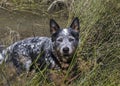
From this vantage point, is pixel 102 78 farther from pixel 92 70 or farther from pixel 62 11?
pixel 62 11

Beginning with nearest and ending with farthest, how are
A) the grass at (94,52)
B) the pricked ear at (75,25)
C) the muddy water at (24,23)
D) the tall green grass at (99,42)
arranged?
the grass at (94,52), the tall green grass at (99,42), the pricked ear at (75,25), the muddy water at (24,23)

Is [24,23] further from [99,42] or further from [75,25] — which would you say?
[75,25]

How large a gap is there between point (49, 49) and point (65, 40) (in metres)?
0.37

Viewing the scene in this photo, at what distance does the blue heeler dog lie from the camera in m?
7.33

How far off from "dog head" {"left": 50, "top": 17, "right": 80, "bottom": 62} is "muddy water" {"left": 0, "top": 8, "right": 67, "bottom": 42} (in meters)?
1.93

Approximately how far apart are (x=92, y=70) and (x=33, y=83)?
741 millimetres

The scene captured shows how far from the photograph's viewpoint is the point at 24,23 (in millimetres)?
10703

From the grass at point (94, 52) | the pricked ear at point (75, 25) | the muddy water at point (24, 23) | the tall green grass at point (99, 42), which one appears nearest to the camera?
the grass at point (94, 52)

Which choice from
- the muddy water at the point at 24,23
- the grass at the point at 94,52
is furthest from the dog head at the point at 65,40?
the muddy water at the point at 24,23

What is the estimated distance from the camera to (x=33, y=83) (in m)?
6.31

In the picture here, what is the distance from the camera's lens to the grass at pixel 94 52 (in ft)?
21.2

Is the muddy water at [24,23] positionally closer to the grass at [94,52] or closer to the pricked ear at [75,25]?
the grass at [94,52]

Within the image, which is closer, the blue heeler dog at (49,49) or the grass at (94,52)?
the grass at (94,52)

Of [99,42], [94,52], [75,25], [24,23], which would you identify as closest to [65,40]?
[75,25]
